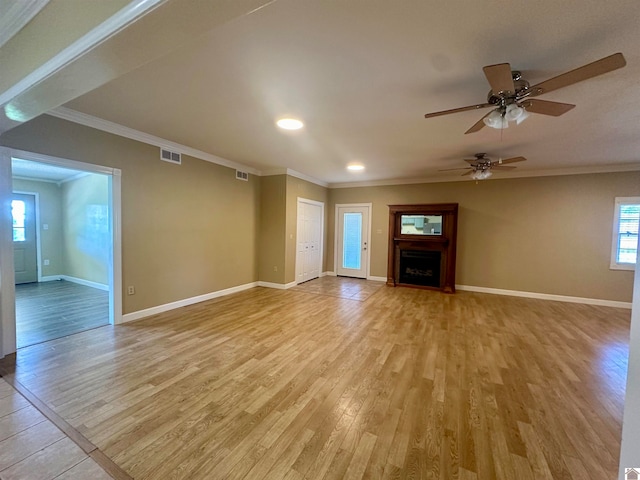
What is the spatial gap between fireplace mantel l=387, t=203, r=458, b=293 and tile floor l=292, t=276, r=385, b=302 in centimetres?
65

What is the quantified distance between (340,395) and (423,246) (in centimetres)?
465

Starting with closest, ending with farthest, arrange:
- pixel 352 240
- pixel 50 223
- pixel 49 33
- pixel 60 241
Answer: pixel 49 33 → pixel 50 223 → pixel 60 241 → pixel 352 240

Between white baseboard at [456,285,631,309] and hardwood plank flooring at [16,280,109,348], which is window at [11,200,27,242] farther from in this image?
white baseboard at [456,285,631,309]

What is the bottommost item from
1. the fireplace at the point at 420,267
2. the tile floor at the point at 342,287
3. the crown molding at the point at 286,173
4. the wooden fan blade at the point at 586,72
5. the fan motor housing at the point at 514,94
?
the tile floor at the point at 342,287

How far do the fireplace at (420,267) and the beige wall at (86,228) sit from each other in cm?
629

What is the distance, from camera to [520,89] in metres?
2.08

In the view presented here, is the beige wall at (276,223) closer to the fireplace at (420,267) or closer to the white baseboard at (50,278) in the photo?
the fireplace at (420,267)

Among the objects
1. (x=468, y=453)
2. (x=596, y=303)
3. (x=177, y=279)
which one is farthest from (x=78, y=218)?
(x=596, y=303)

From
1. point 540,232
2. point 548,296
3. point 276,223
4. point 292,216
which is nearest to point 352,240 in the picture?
point 292,216

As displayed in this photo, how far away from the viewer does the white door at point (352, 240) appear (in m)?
7.25

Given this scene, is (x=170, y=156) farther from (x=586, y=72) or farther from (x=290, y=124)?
(x=586, y=72)

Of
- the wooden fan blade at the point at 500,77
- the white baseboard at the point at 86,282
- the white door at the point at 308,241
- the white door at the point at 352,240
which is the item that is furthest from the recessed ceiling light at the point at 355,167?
the white baseboard at the point at 86,282

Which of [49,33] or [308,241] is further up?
[49,33]

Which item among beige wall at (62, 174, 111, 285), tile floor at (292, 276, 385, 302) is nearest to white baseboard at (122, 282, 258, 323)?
tile floor at (292, 276, 385, 302)
